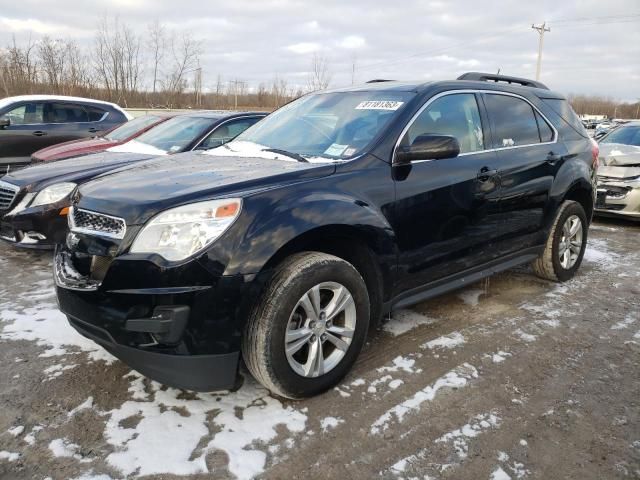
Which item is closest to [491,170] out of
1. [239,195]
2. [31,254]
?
[239,195]

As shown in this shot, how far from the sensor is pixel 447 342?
3.39m

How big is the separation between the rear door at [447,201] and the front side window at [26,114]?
26.3ft

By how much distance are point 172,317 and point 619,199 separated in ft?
24.0

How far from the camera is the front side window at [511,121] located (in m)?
3.75

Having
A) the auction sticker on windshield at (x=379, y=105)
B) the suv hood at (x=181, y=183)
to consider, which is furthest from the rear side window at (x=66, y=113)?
the auction sticker on windshield at (x=379, y=105)

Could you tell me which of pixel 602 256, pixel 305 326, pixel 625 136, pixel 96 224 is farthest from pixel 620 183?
pixel 96 224

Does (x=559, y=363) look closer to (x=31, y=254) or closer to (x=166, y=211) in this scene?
(x=166, y=211)

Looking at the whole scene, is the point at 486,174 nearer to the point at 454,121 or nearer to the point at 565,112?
the point at 454,121

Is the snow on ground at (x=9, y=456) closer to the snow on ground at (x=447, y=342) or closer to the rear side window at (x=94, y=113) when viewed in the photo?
the snow on ground at (x=447, y=342)

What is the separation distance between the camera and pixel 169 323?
2213 millimetres

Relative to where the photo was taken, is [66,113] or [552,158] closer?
[552,158]

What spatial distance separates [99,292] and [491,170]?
269 centimetres

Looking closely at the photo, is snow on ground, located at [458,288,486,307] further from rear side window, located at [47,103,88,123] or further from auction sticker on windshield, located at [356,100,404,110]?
rear side window, located at [47,103,88,123]

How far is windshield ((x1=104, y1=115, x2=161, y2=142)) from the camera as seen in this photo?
6913 millimetres
